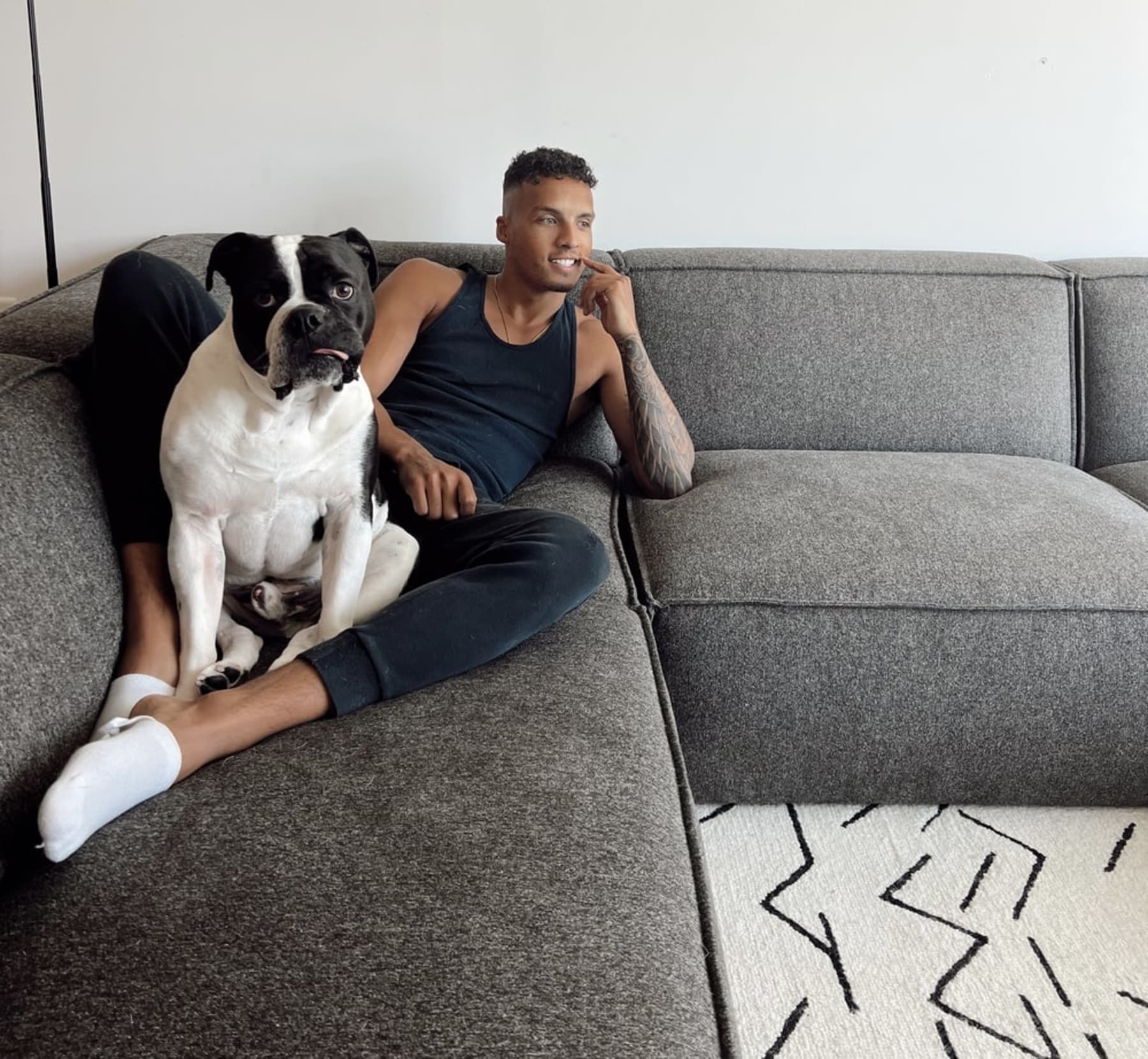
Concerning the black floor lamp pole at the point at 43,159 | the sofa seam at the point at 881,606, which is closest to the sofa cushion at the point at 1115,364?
the sofa seam at the point at 881,606

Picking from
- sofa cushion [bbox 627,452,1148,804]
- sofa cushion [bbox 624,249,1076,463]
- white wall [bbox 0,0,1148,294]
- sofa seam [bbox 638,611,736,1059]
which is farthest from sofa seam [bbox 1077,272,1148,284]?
sofa seam [bbox 638,611,736,1059]

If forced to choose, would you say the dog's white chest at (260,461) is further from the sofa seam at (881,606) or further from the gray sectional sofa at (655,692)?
the sofa seam at (881,606)

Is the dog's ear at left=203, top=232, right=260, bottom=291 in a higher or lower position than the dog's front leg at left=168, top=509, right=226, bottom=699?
higher

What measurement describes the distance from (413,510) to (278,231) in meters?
1.08

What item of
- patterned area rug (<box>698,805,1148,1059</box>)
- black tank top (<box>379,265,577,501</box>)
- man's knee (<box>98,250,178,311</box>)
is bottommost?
patterned area rug (<box>698,805,1148,1059</box>)

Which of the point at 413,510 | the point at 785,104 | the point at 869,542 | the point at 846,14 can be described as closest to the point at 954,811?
the point at 869,542

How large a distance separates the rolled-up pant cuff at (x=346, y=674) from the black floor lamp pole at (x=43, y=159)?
1532mm

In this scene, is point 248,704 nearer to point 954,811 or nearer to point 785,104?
point 954,811

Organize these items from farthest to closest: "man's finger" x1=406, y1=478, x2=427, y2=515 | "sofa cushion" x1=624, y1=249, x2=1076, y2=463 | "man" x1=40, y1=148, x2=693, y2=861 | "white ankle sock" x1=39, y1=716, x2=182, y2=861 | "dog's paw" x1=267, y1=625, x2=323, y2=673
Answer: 1. "sofa cushion" x1=624, y1=249, x2=1076, y2=463
2. "man's finger" x1=406, y1=478, x2=427, y2=515
3. "dog's paw" x1=267, y1=625, x2=323, y2=673
4. "man" x1=40, y1=148, x2=693, y2=861
5. "white ankle sock" x1=39, y1=716, x2=182, y2=861

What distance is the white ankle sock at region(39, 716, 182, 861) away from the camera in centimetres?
84

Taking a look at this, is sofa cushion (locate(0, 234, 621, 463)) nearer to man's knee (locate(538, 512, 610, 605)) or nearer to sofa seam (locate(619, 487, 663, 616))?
sofa seam (locate(619, 487, 663, 616))

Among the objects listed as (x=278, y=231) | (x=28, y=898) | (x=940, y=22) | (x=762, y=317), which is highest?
(x=940, y=22)

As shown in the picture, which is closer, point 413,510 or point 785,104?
point 413,510

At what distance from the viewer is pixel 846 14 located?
2262 mm
